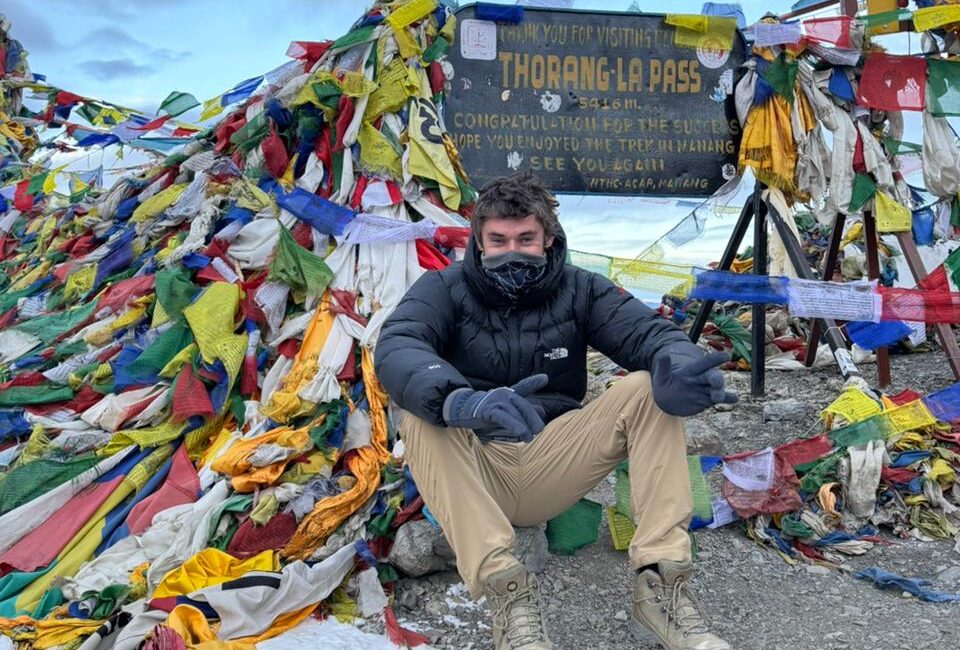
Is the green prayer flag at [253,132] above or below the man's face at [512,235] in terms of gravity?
above

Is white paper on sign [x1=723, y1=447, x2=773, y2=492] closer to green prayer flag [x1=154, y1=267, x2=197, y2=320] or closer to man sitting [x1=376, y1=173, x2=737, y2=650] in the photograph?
man sitting [x1=376, y1=173, x2=737, y2=650]

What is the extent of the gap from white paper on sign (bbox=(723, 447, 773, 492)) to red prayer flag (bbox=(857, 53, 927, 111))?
8.59 ft

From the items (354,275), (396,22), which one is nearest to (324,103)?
(396,22)

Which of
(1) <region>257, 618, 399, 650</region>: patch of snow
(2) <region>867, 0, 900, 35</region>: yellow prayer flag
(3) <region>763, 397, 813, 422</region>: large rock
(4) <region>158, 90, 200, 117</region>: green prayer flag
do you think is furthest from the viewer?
(4) <region>158, 90, 200, 117</region>: green prayer flag

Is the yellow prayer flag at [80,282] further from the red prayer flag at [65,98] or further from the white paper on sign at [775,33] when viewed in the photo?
the red prayer flag at [65,98]

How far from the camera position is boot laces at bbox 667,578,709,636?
2961mm

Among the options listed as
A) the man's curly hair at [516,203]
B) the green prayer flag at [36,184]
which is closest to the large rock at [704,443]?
the man's curly hair at [516,203]

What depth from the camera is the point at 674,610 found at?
2977 millimetres

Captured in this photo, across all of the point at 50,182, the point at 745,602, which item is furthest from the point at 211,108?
the point at 745,602

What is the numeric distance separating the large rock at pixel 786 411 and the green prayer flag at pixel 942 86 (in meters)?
2.07

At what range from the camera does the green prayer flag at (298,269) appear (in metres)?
4.82

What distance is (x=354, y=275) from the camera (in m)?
4.98

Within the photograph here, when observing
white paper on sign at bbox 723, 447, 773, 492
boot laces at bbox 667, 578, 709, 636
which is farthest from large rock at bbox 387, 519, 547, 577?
white paper on sign at bbox 723, 447, 773, 492

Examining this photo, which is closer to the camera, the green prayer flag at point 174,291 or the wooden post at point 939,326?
the green prayer flag at point 174,291
